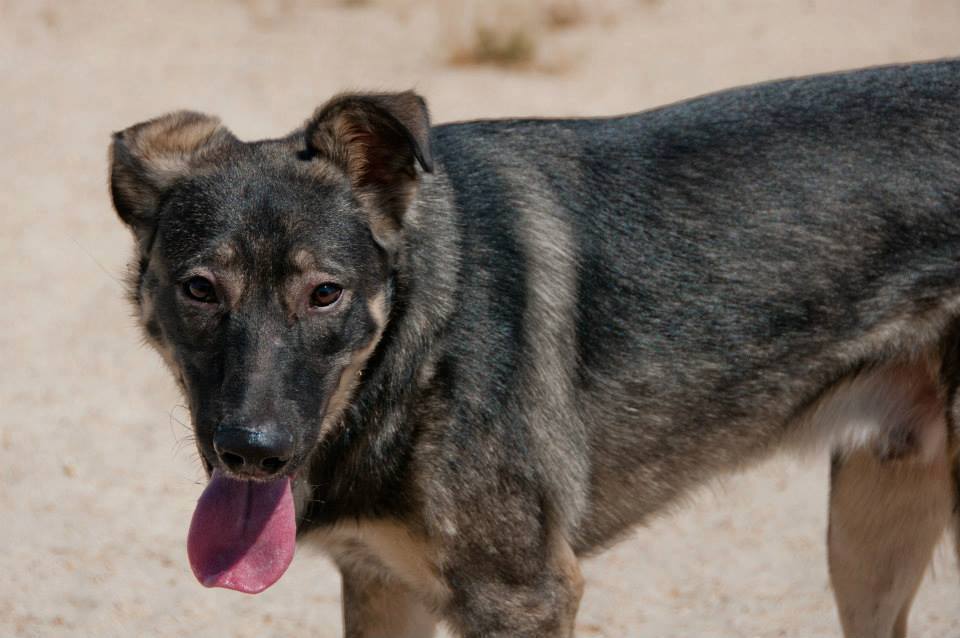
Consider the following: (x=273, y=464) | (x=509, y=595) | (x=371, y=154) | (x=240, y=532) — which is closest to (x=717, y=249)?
(x=371, y=154)

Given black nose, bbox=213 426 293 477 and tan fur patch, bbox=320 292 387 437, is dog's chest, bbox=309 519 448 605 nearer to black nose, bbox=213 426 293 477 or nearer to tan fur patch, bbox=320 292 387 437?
tan fur patch, bbox=320 292 387 437

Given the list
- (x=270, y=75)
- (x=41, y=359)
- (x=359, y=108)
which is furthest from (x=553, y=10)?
(x=359, y=108)

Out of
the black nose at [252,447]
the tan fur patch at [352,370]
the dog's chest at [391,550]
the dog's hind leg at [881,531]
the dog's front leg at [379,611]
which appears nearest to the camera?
the black nose at [252,447]

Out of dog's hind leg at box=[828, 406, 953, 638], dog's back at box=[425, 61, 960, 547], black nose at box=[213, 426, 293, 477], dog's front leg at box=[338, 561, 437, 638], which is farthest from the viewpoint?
dog's hind leg at box=[828, 406, 953, 638]

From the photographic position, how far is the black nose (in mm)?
3098

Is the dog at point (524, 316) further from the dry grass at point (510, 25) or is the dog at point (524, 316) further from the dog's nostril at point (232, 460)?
the dry grass at point (510, 25)

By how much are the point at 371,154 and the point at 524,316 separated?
590mm

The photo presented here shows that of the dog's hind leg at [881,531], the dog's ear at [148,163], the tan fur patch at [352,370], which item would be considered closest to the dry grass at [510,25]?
the dog's hind leg at [881,531]

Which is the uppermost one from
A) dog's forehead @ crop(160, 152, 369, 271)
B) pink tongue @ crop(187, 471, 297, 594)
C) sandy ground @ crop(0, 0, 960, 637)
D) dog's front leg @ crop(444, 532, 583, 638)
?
dog's forehead @ crop(160, 152, 369, 271)

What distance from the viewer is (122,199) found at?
141 inches

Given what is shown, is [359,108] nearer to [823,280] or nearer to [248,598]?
[823,280]

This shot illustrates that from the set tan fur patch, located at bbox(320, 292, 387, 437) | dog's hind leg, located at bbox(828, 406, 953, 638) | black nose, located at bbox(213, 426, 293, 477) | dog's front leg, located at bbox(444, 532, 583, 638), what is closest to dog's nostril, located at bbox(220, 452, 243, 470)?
black nose, located at bbox(213, 426, 293, 477)

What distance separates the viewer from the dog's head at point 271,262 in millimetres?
3176

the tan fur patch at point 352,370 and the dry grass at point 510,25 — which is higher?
the tan fur patch at point 352,370
